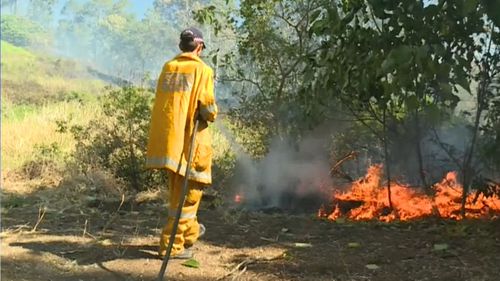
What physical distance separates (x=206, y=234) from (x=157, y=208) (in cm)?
180

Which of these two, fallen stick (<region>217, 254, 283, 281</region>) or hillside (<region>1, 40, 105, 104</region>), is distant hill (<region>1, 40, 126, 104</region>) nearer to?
hillside (<region>1, 40, 105, 104</region>)

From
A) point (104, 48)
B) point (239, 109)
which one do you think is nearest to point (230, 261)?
point (239, 109)

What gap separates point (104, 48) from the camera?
81.4 feet

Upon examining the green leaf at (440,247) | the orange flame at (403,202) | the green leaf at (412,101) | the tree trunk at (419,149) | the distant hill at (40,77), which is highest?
the distant hill at (40,77)

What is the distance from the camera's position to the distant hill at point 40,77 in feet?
66.5

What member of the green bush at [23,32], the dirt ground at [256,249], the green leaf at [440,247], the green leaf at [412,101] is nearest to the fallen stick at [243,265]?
the dirt ground at [256,249]

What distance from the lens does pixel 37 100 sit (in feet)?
62.1

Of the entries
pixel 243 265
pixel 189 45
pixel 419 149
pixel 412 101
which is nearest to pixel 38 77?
pixel 419 149

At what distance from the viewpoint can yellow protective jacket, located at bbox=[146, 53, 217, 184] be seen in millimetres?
4285

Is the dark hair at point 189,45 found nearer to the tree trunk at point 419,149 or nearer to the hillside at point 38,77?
the tree trunk at point 419,149

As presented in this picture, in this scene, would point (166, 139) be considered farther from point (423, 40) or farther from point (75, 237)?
point (423, 40)

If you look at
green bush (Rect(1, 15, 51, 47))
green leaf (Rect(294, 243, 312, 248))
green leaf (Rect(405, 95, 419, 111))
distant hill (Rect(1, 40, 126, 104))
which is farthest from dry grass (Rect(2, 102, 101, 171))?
green bush (Rect(1, 15, 51, 47))

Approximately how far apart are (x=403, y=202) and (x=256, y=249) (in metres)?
2.48

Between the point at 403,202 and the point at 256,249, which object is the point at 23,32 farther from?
the point at 256,249
